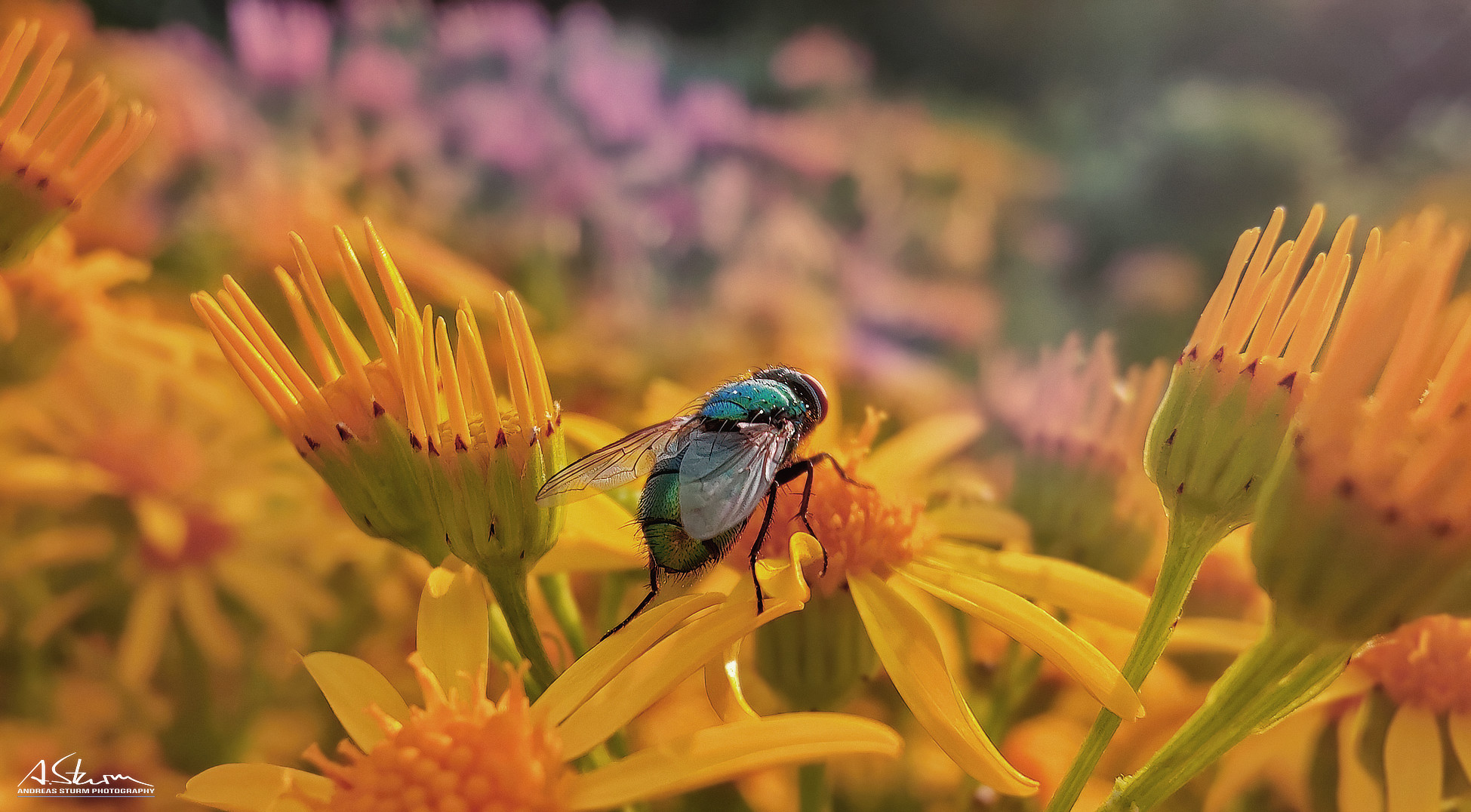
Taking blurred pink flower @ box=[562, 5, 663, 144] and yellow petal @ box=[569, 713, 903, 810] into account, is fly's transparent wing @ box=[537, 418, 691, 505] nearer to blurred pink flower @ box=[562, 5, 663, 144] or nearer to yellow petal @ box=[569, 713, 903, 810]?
yellow petal @ box=[569, 713, 903, 810]

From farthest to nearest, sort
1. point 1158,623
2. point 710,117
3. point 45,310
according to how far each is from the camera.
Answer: point 710,117 < point 45,310 < point 1158,623

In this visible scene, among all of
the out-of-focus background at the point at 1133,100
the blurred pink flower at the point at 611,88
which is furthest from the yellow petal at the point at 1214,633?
the out-of-focus background at the point at 1133,100

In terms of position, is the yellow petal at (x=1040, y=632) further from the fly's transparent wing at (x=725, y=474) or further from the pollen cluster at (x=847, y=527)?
the fly's transparent wing at (x=725, y=474)

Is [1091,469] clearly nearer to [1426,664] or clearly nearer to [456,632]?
[1426,664]

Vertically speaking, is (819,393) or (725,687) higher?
(819,393)

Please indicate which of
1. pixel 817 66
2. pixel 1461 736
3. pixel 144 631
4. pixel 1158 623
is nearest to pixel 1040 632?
pixel 1158 623

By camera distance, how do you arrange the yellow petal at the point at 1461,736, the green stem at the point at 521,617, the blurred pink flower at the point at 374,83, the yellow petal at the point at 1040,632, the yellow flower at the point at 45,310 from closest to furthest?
1. the yellow petal at the point at 1040,632
2. the green stem at the point at 521,617
3. the yellow petal at the point at 1461,736
4. the yellow flower at the point at 45,310
5. the blurred pink flower at the point at 374,83
